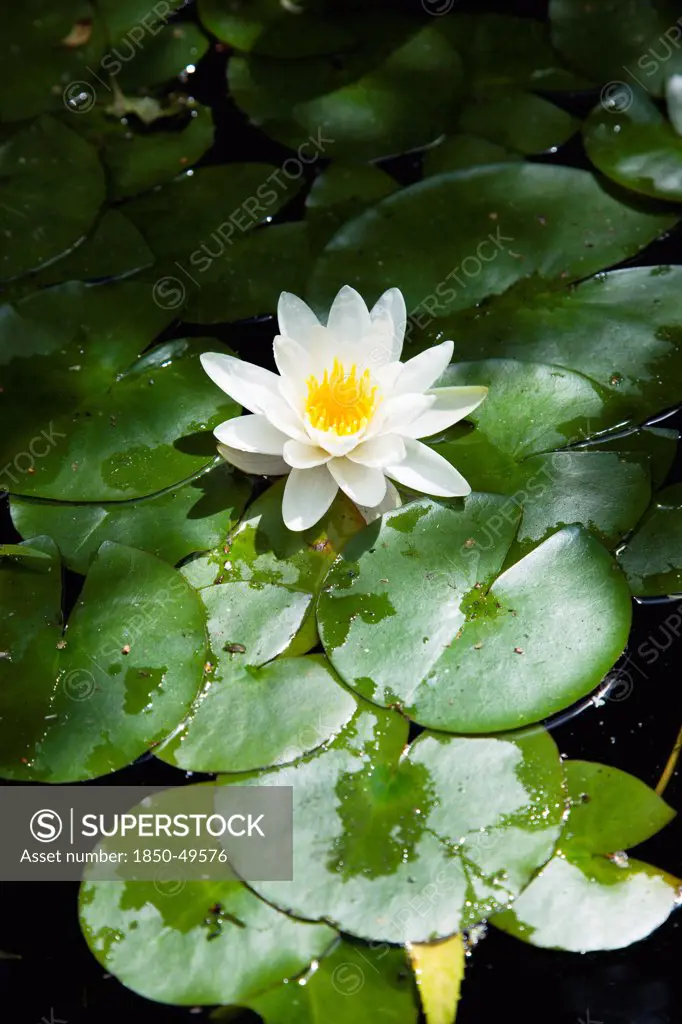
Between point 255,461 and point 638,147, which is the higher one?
point 638,147

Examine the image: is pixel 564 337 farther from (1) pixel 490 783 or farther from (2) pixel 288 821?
(2) pixel 288 821

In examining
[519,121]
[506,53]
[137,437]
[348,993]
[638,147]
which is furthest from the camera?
Result: [506,53]

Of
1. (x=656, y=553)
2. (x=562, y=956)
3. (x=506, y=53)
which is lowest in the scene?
(x=562, y=956)

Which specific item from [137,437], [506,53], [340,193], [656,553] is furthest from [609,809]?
[506,53]

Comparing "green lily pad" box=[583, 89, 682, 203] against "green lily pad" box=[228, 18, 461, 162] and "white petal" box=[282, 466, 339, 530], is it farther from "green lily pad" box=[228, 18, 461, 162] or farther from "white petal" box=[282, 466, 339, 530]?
"white petal" box=[282, 466, 339, 530]

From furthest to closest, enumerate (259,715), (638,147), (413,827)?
(638,147) → (259,715) → (413,827)

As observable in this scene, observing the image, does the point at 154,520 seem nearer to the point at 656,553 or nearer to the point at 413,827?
the point at 413,827

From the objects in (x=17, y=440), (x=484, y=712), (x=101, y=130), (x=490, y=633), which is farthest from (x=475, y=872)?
(x=101, y=130)
